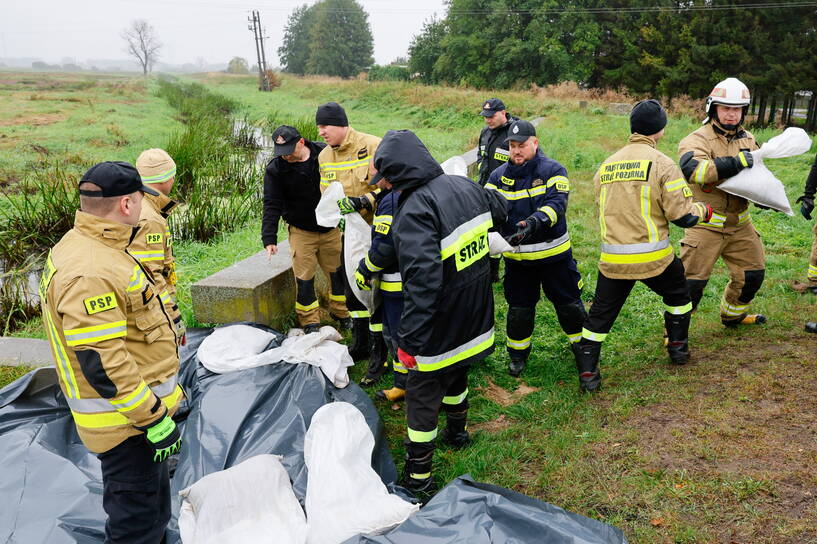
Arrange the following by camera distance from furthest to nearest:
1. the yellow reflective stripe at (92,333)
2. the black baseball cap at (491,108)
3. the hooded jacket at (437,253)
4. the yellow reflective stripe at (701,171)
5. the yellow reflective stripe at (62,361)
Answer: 1. the black baseball cap at (491,108)
2. the yellow reflective stripe at (701,171)
3. the hooded jacket at (437,253)
4. the yellow reflective stripe at (62,361)
5. the yellow reflective stripe at (92,333)

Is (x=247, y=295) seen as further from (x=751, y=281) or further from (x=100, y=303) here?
(x=751, y=281)

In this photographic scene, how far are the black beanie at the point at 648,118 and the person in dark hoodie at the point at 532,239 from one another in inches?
23.3

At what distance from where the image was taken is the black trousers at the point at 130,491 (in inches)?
96.4

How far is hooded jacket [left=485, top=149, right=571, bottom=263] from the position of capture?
4.14 metres

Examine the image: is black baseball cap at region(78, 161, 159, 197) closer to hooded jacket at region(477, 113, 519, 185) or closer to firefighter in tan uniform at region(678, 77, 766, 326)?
firefighter in tan uniform at region(678, 77, 766, 326)

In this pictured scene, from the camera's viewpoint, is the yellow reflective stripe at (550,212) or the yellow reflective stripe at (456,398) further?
the yellow reflective stripe at (550,212)

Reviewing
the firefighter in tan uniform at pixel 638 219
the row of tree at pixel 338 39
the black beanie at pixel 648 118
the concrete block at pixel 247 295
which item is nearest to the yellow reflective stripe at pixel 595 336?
the firefighter in tan uniform at pixel 638 219

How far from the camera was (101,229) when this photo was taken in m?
2.31

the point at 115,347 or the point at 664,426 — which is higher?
the point at 115,347

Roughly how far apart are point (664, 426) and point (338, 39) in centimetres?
8065

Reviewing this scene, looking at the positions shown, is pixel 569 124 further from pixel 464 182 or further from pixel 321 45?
pixel 321 45

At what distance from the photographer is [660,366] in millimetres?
4422

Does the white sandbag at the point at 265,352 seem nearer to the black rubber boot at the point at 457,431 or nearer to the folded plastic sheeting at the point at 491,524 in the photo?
the black rubber boot at the point at 457,431

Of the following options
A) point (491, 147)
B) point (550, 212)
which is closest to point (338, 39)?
point (491, 147)
